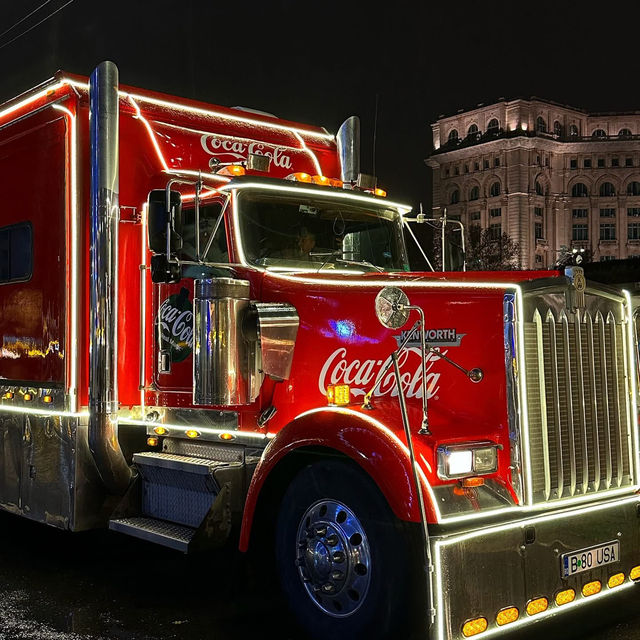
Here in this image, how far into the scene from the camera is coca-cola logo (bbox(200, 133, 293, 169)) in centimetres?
730

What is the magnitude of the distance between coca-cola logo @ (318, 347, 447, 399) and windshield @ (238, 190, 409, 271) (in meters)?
0.94

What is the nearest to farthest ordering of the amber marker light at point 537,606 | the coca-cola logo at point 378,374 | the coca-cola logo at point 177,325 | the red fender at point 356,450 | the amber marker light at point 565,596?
1. the red fender at point 356,450
2. the amber marker light at point 537,606
3. the amber marker light at point 565,596
4. the coca-cola logo at point 378,374
5. the coca-cola logo at point 177,325

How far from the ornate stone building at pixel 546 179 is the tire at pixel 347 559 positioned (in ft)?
416

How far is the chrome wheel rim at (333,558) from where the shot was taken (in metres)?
4.76

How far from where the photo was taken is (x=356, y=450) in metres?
4.70

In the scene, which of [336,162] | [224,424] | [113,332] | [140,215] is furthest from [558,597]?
[336,162]

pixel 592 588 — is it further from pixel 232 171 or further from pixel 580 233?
pixel 580 233

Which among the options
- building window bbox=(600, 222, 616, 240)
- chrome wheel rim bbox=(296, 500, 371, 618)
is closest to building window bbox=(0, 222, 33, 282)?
chrome wheel rim bbox=(296, 500, 371, 618)

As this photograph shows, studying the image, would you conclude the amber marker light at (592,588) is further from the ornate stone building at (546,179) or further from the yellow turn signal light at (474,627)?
the ornate stone building at (546,179)

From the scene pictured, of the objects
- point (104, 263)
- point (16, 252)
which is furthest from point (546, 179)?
point (104, 263)

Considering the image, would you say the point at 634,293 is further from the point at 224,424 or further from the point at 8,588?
the point at 8,588

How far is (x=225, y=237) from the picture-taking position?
20.0 ft

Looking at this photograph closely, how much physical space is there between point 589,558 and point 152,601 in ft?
9.87

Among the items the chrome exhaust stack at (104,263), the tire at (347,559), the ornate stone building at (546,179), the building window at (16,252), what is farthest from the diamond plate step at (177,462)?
the ornate stone building at (546,179)
